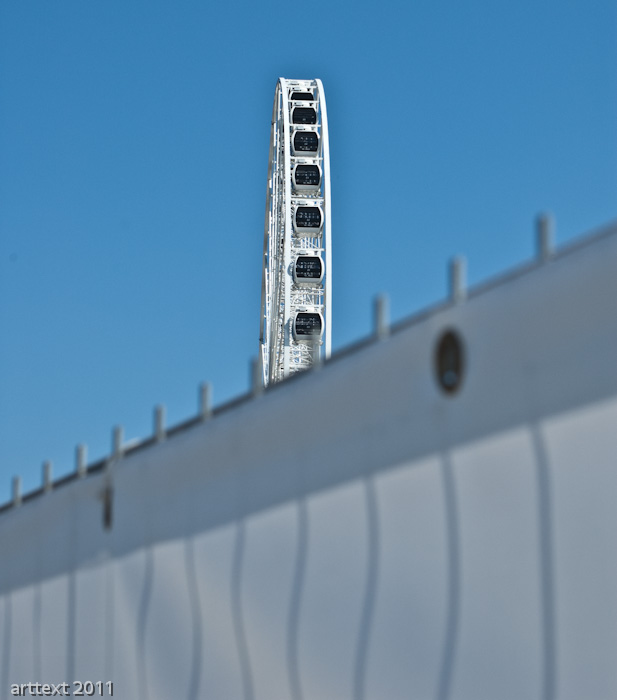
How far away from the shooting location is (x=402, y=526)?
410 cm

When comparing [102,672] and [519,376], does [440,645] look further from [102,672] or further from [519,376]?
[102,672]

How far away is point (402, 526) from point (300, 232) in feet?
93.2

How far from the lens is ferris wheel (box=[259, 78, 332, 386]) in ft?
104

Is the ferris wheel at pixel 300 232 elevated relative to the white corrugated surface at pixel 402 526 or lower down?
elevated

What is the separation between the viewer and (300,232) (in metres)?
32.2

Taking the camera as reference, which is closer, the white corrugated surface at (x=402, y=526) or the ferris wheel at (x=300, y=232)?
the white corrugated surface at (x=402, y=526)

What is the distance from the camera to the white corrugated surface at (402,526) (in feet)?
10.8

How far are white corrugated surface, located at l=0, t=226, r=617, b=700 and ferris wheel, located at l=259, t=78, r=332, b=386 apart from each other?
25.0 meters

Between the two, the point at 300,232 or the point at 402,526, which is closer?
the point at 402,526

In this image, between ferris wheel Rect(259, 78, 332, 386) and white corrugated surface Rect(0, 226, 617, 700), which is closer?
white corrugated surface Rect(0, 226, 617, 700)

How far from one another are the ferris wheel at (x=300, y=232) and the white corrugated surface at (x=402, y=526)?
982 inches

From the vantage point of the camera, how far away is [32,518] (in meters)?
8.15

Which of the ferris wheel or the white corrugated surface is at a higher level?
the ferris wheel

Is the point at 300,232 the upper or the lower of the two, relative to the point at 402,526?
upper
